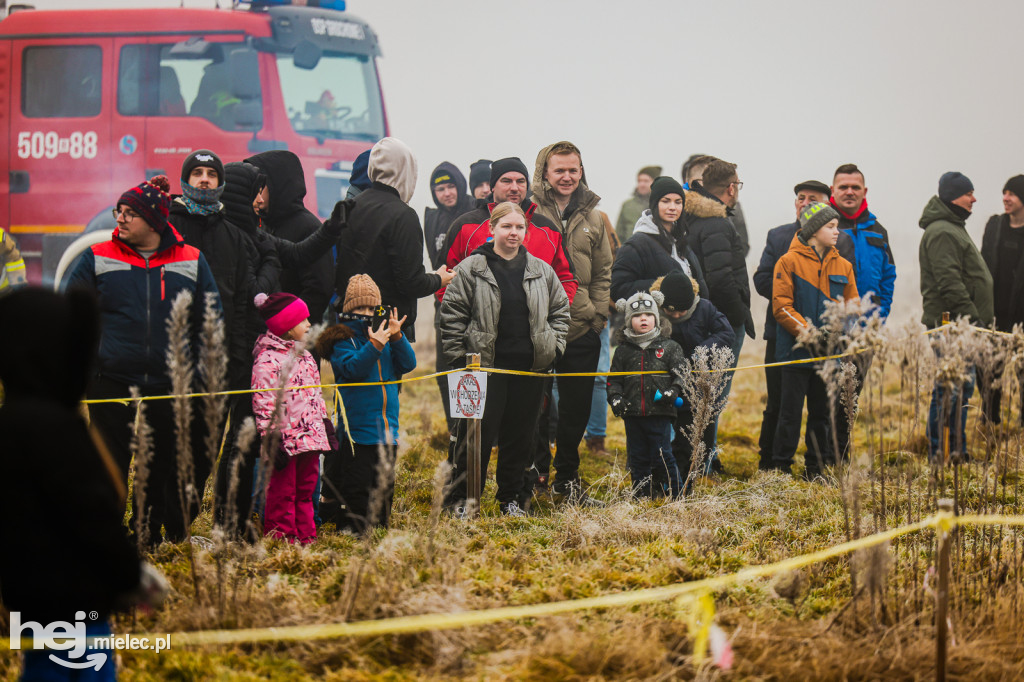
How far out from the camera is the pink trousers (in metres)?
4.50

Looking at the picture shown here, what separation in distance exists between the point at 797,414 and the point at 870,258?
1.34 metres

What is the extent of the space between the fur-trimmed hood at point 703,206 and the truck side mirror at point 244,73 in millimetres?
4989

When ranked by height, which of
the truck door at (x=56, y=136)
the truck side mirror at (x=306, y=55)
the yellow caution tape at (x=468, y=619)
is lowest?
the yellow caution tape at (x=468, y=619)

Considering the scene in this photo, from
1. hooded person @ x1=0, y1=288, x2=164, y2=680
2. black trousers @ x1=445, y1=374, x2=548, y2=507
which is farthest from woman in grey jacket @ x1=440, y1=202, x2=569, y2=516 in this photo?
hooded person @ x1=0, y1=288, x2=164, y2=680

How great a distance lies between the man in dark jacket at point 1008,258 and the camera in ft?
24.8

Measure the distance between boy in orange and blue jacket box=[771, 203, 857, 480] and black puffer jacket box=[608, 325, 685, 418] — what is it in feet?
3.78

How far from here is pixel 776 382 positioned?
7000mm

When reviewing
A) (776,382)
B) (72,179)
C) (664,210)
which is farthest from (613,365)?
(72,179)

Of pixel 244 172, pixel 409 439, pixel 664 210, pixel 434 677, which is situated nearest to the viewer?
pixel 434 677

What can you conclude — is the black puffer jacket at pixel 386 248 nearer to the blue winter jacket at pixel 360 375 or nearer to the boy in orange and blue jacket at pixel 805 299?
the blue winter jacket at pixel 360 375

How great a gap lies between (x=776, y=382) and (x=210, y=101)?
248 inches

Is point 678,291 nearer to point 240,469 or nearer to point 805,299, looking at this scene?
point 805,299

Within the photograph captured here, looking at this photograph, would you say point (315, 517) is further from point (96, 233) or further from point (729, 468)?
point (96, 233)

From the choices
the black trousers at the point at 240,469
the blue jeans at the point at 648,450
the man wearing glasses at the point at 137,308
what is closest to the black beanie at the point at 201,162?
the man wearing glasses at the point at 137,308
